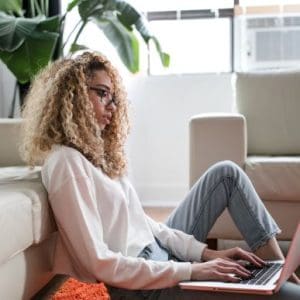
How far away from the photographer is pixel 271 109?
2514mm

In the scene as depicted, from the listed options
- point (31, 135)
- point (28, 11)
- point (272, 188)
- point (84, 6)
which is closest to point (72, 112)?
point (31, 135)

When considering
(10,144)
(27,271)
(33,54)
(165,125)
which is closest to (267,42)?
(165,125)

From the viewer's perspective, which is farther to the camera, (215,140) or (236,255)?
(215,140)

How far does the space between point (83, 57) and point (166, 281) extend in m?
0.55

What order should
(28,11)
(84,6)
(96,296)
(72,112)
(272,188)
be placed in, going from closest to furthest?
(72,112), (96,296), (272,188), (84,6), (28,11)

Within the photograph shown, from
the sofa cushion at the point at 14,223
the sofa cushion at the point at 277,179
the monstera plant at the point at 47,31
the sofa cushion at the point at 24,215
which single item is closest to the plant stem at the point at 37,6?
the monstera plant at the point at 47,31

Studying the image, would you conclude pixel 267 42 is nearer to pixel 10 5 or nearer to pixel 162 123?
pixel 162 123

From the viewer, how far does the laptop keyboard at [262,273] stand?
3.53ft

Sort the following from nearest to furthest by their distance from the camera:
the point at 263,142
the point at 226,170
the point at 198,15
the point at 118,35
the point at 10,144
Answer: the point at 226,170, the point at 10,144, the point at 263,142, the point at 118,35, the point at 198,15

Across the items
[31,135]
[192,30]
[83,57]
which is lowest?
[31,135]

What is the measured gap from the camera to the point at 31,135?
1.25 m

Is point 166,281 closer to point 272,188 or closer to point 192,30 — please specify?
point 272,188

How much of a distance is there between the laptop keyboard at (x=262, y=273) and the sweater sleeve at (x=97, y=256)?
14cm

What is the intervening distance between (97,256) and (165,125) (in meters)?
2.42
